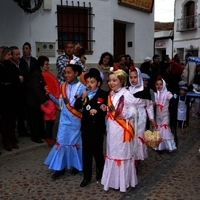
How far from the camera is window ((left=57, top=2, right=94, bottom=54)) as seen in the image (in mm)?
7844

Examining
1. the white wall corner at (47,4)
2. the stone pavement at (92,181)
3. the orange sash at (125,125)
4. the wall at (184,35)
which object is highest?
the wall at (184,35)

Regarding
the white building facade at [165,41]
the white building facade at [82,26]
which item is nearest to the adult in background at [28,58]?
the white building facade at [82,26]

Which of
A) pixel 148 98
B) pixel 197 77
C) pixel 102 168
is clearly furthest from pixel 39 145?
pixel 197 77

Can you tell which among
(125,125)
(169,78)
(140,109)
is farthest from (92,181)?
(169,78)

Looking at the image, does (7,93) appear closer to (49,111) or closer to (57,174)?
(49,111)

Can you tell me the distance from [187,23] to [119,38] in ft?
61.5

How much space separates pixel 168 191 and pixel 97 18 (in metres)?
5.53

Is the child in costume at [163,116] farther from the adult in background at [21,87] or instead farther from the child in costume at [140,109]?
the adult in background at [21,87]

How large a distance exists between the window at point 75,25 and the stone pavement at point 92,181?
11.1 feet

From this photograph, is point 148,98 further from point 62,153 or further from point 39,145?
point 39,145

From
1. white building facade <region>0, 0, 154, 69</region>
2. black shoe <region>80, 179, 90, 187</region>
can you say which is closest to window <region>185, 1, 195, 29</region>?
white building facade <region>0, 0, 154, 69</region>

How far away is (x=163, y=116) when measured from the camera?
568 centimetres

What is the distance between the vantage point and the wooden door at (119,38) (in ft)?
31.1

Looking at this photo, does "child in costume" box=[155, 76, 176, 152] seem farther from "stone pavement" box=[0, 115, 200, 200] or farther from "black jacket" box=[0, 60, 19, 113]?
"black jacket" box=[0, 60, 19, 113]
